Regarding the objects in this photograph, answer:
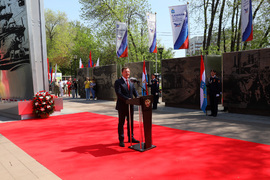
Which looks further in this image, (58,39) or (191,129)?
(58,39)

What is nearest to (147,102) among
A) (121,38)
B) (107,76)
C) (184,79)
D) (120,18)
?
(184,79)

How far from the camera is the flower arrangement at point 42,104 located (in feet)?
34.4

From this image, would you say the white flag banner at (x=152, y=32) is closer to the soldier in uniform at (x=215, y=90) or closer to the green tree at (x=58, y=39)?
the soldier in uniform at (x=215, y=90)

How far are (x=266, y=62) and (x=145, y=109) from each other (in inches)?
264

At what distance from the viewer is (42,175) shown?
4148 mm

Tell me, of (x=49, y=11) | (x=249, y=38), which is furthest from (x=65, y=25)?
(x=249, y=38)

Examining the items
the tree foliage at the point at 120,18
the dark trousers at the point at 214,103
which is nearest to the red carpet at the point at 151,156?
the dark trousers at the point at 214,103

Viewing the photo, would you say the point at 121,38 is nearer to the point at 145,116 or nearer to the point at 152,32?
the point at 152,32

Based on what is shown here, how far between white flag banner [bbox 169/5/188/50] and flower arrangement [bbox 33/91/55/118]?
7.65 meters

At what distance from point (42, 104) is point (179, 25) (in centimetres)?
862

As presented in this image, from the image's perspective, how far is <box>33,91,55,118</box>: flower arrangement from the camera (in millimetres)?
10500

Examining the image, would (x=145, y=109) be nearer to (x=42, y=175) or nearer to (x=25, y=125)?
(x=42, y=175)

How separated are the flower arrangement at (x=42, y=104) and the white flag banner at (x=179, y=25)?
7.65 m

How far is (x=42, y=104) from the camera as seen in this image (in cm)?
1054
